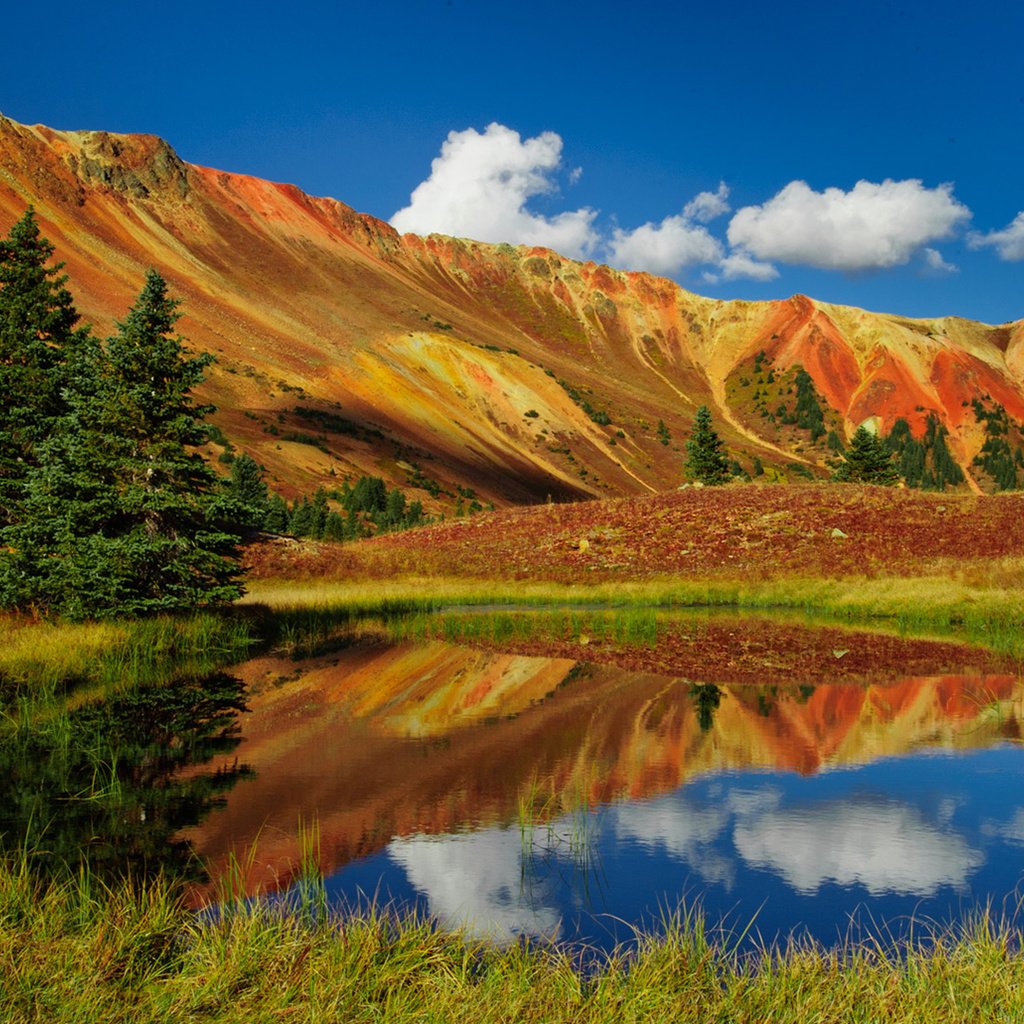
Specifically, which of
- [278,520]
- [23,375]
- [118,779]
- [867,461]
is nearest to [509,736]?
[118,779]

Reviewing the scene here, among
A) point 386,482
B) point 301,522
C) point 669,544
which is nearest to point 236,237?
point 386,482

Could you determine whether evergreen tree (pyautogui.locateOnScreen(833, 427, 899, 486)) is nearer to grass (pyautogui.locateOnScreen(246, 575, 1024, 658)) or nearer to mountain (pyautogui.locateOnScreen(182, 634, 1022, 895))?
grass (pyautogui.locateOnScreen(246, 575, 1024, 658))

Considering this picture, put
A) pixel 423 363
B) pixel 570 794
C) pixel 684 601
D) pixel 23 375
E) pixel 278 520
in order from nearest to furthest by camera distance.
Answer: pixel 570 794
pixel 23 375
pixel 684 601
pixel 278 520
pixel 423 363

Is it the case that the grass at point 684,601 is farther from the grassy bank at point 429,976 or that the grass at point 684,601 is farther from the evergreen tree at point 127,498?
the grassy bank at point 429,976

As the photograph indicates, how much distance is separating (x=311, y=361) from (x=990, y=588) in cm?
10491

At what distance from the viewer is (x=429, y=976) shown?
566cm

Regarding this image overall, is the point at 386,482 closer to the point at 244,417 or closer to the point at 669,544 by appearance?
the point at 244,417

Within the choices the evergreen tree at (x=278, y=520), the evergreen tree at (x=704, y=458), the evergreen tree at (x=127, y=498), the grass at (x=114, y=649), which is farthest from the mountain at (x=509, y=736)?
the evergreen tree at (x=704, y=458)

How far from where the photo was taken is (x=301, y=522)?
2522 inches

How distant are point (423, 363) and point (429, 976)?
133 m

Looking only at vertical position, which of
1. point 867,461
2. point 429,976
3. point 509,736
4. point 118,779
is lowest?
point 118,779

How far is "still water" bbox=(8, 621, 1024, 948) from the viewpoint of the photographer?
7605 mm

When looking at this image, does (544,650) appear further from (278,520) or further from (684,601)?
(278,520)

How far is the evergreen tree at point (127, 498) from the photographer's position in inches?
802
